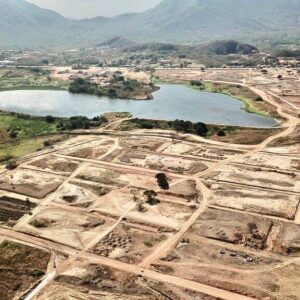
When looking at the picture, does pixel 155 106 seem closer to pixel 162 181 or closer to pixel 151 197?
pixel 162 181

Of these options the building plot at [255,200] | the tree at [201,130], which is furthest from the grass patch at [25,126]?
the building plot at [255,200]

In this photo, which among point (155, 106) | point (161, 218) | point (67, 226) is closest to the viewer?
point (67, 226)

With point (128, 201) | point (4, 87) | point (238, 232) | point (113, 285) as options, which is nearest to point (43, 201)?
point (128, 201)

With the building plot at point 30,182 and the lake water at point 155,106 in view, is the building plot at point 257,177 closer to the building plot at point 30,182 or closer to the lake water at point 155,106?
the building plot at point 30,182

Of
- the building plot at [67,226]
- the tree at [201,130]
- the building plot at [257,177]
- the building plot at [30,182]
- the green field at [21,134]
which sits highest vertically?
the tree at [201,130]

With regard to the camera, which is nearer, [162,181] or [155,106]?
[162,181]

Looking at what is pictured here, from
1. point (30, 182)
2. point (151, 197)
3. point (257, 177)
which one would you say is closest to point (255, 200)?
point (257, 177)

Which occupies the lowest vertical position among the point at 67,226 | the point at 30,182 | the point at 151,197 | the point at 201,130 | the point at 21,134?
the point at 67,226

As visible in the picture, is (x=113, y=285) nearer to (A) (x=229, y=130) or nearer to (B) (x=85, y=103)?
(A) (x=229, y=130)
